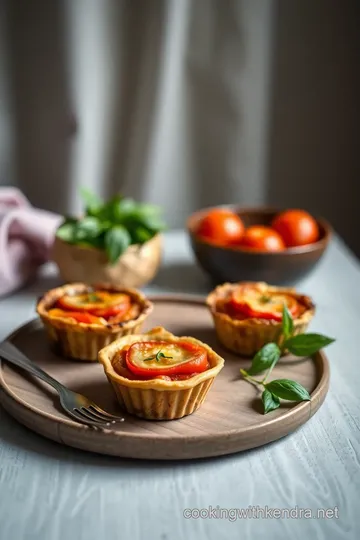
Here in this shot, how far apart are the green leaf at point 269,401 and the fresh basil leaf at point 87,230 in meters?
0.77

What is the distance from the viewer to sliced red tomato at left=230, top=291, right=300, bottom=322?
161 centimetres

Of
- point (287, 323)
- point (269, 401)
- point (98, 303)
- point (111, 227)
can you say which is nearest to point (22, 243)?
point (111, 227)

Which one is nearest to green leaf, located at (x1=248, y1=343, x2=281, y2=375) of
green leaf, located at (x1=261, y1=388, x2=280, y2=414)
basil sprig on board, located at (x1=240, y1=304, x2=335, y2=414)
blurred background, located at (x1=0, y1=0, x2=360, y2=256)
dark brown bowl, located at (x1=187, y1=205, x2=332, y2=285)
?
basil sprig on board, located at (x1=240, y1=304, x2=335, y2=414)

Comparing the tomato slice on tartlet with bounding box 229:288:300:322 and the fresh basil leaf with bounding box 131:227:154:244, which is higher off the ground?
the fresh basil leaf with bounding box 131:227:154:244

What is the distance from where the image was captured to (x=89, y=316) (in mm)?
1585

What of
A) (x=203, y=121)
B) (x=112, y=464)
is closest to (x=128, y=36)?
(x=203, y=121)

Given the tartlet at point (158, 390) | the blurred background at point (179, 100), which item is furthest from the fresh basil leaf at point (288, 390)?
the blurred background at point (179, 100)

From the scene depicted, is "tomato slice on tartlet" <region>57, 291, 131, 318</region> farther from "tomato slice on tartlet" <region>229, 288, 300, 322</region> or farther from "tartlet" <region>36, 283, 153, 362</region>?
"tomato slice on tartlet" <region>229, 288, 300, 322</region>

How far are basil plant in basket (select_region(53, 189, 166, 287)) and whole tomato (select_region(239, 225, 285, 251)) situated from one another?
24 cm

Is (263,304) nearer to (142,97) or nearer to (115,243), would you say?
(115,243)

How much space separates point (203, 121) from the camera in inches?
108

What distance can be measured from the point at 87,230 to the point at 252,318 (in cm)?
57

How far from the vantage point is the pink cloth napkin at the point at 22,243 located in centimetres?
201

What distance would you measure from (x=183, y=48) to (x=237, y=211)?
2.35 feet
